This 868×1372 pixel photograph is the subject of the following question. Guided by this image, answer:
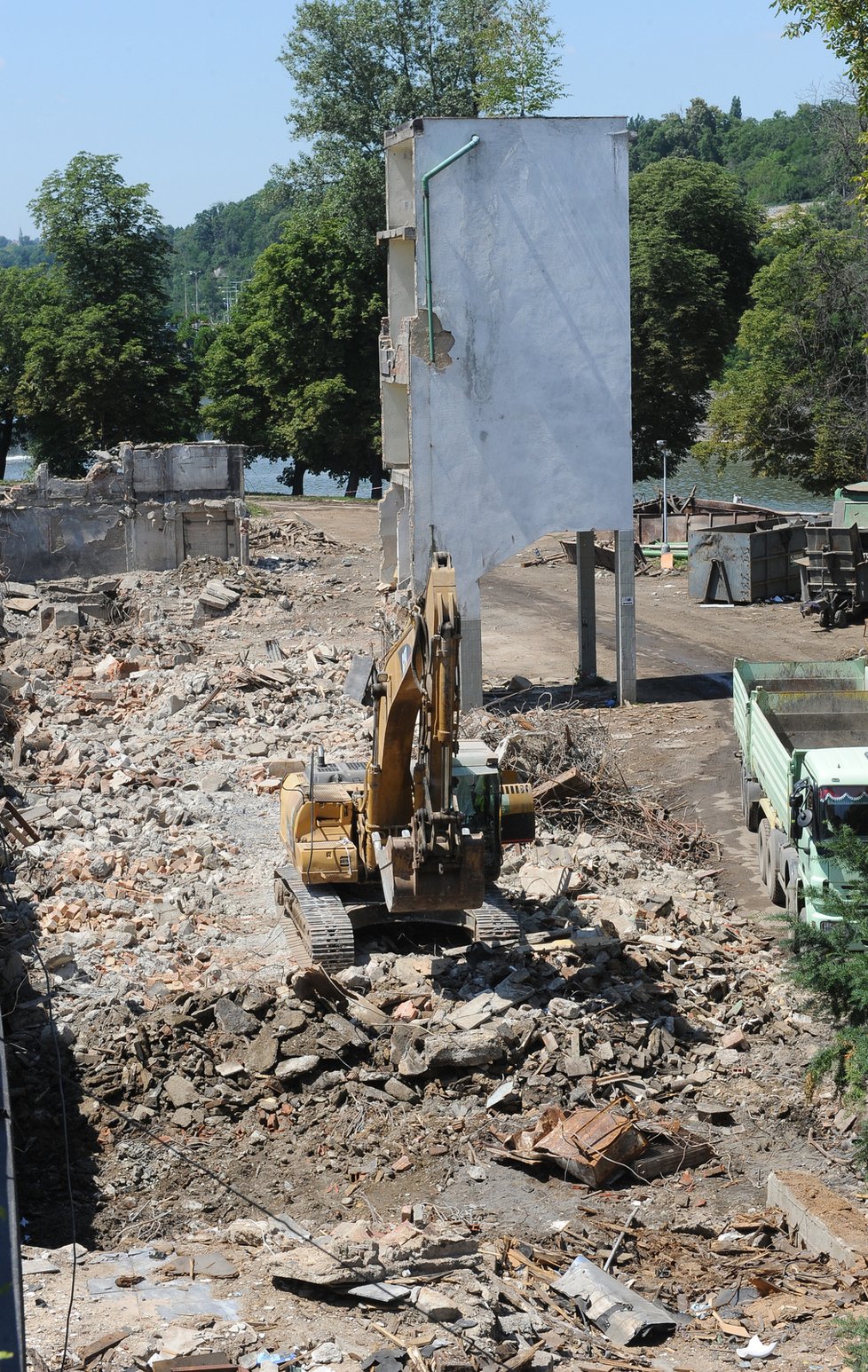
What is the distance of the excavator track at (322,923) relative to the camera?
12.5 metres

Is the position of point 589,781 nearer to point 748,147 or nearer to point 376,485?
point 376,485

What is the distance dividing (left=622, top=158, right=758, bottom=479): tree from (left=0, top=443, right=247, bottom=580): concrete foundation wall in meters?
17.8

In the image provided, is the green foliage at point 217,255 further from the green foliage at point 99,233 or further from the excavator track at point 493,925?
the excavator track at point 493,925

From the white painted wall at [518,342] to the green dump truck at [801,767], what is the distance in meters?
5.53

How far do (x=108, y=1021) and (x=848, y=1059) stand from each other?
5844 millimetres

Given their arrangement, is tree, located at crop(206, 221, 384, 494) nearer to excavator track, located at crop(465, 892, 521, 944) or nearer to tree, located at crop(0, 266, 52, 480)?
tree, located at crop(0, 266, 52, 480)

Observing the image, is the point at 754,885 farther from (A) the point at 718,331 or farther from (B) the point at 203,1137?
(A) the point at 718,331

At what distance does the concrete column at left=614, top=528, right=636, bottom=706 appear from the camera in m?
24.1

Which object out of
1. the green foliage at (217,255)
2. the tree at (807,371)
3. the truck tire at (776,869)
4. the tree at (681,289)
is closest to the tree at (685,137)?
the green foliage at (217,255)

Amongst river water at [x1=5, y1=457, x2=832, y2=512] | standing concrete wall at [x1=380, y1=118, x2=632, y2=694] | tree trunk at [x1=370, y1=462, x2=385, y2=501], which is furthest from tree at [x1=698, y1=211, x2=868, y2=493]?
standing concrete wall at [x1=380, y1=118, x2=632, y2=694]

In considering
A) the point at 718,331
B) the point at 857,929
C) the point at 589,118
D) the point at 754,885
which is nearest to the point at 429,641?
the point at 857,929

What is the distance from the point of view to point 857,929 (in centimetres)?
1037

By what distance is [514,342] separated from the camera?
2242 cm

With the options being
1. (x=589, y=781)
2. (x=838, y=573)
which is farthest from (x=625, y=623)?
(x=838, y=573)
